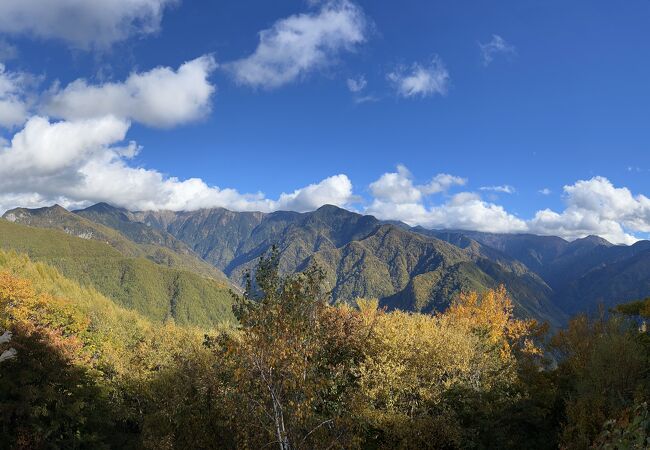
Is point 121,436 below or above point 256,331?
below

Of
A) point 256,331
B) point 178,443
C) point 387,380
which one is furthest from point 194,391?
point 256,331

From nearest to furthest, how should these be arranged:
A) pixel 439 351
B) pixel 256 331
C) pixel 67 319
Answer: pixel 256 331
pixel 439 351
pixel 67 319

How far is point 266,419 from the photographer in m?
17.1

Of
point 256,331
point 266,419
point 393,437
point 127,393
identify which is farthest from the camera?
point 127,393

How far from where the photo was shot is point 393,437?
89.1 ft

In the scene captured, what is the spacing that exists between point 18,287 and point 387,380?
7334 cm

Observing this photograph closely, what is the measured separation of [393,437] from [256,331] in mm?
16884

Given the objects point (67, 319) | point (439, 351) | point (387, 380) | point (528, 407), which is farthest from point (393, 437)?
point (67, 319)

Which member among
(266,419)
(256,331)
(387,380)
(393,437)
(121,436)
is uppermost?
(256,331)

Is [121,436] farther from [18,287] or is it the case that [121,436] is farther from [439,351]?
[18,287]

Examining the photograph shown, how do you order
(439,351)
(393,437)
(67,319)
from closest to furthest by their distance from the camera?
1. (393,437)
2. (439,351)
3. (67,319)

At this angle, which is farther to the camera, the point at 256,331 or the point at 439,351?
the point at 439,351

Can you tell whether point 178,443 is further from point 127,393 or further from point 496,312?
point 496,312

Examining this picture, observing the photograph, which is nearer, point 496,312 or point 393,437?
point 393,437
